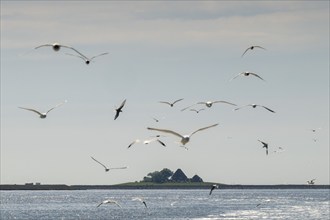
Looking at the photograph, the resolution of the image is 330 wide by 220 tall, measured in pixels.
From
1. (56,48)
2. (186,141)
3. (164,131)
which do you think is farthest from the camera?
(56,48)

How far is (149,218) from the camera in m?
187

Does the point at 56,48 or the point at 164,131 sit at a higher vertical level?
the point at 56,48

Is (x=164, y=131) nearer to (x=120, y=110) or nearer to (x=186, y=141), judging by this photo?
(x=186, y=141)

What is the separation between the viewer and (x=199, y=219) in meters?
175

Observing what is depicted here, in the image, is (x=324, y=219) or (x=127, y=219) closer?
(x=324, y=219)

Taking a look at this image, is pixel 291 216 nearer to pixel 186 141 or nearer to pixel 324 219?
pixel 324 219

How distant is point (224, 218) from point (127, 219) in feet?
73.4

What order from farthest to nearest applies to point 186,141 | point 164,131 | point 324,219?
point 324,219 < point 186,141 < point 164,131

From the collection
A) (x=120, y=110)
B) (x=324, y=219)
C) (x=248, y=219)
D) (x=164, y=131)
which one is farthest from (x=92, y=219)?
(x=164, y=131)

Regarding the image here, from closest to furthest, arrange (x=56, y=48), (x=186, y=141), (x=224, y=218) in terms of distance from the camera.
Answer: (x=186, y=141)
(x=56, y=48)
(x=224, y=218)

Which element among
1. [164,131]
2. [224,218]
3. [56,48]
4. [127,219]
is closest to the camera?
[164,131]

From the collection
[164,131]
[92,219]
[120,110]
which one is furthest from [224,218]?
[164,131]

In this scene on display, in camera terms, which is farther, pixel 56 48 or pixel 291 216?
pixel 291 216

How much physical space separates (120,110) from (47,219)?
151071mm
